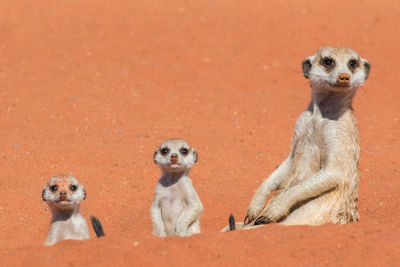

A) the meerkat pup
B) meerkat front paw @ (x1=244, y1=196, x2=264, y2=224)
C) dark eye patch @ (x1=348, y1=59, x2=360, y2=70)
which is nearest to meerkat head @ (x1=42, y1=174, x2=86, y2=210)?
the meerkat pup

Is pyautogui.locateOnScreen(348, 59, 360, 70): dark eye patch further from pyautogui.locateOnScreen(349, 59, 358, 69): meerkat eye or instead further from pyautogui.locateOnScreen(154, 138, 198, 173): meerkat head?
pyautogui.locateOnScreen(154, 138, 198, 173): meerkat head

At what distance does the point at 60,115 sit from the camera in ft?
33.3

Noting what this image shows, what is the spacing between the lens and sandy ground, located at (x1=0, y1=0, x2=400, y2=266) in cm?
513

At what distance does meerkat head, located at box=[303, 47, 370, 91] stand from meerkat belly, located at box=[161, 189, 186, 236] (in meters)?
1.40

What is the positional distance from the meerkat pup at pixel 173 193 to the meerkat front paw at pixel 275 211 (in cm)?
54

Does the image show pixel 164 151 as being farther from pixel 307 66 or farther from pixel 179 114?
pixel 179 114

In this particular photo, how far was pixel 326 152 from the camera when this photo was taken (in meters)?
5.76

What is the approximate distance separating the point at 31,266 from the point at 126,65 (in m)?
A: 7.38

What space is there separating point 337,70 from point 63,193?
90.1 inches

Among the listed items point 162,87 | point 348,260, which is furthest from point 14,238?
point 162,87

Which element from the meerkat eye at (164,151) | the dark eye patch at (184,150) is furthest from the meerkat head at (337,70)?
the meerkat eye at (164,151)

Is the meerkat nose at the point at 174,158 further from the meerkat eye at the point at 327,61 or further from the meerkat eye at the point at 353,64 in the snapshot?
the meerkat eye at the point at 353,64

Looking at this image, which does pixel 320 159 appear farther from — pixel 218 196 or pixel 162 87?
pixel 162 87

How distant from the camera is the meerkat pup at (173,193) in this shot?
6.17 meters
